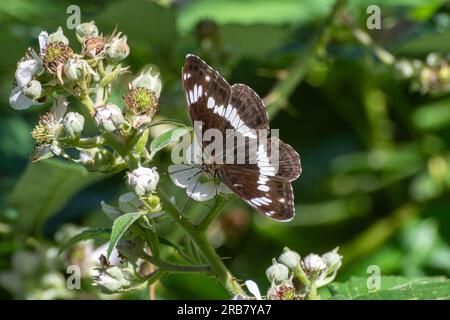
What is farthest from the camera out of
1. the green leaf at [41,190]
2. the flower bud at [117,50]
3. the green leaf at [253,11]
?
the green leaf at [253,11]

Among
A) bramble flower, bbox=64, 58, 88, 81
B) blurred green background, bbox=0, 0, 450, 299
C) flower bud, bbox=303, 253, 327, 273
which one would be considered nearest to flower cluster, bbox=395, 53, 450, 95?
blurred green background, bbox=0, 0, 450, 299

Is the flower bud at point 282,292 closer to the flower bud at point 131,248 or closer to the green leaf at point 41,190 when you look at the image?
the flower bud at point 131,248

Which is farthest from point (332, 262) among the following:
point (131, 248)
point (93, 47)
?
point (93, 47)

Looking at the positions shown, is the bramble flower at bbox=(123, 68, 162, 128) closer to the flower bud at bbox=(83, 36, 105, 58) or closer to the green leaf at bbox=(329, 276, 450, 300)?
the flower bud at bbox=(83, 36, 105, 58)

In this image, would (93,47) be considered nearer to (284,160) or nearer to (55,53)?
(55,53)

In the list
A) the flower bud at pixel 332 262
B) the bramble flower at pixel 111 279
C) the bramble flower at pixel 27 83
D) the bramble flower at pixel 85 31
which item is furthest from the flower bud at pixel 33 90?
the flower bud at pixel 332 262
